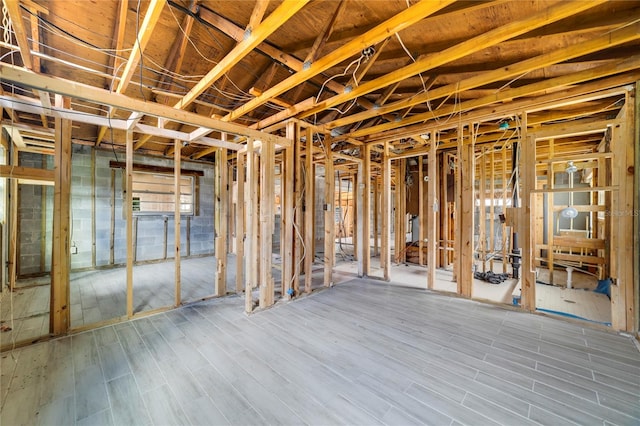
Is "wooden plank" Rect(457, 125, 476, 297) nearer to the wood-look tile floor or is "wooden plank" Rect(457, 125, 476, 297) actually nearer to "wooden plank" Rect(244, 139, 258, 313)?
the wood-look tile floor

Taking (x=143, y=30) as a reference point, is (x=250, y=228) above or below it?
below

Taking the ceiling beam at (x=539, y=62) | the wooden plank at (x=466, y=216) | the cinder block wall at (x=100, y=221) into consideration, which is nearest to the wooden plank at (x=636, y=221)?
the ceiling beam at (x=539, y=62)

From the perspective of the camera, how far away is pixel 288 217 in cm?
383

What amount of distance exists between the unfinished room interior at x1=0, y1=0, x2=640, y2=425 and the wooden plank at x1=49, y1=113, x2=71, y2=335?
20 mm

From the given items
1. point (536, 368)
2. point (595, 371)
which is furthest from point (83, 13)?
point (595, 371)

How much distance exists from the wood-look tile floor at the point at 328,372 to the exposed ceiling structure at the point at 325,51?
7.60 feet

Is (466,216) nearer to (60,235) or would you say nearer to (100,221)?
(60,235)

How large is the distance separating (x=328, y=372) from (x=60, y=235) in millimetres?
3107

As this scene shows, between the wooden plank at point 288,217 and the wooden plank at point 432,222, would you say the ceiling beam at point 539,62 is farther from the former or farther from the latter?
the wooden plank at point 288,217

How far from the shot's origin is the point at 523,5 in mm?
2162

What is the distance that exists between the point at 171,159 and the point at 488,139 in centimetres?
744

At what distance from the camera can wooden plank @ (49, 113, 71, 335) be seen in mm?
2621

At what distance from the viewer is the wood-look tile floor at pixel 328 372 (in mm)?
1617

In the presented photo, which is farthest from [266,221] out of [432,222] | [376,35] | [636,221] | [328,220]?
[636,221]
